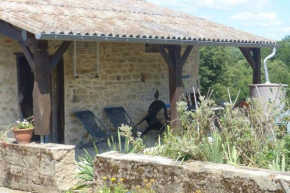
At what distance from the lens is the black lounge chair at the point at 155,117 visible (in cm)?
1041

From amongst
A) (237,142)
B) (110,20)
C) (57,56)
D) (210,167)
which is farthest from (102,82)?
(210,167)

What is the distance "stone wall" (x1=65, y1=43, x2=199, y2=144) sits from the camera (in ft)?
30.8

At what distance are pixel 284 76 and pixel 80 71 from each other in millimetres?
29921

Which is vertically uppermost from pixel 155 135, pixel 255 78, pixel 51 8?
pixel 51 8

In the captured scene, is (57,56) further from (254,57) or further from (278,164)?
(254,57)

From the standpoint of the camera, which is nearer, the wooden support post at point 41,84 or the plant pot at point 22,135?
the wooden support post at point 41,84

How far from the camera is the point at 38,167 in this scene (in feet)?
21.6

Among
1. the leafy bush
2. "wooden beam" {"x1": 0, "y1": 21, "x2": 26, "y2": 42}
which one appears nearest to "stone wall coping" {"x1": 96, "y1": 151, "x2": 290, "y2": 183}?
the leafy bush

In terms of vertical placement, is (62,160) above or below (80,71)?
below

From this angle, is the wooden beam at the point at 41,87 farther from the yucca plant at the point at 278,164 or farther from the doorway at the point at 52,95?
the yucca plant at the point at 278,164

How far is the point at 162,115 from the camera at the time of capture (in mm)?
11211

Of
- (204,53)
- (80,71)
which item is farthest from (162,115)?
(204,53)

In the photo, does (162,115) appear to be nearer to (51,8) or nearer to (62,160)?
Result: (51,8)

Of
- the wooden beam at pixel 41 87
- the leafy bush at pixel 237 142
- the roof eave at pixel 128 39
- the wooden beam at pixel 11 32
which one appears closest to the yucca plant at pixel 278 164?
the leafy bush at pixel 237 142
